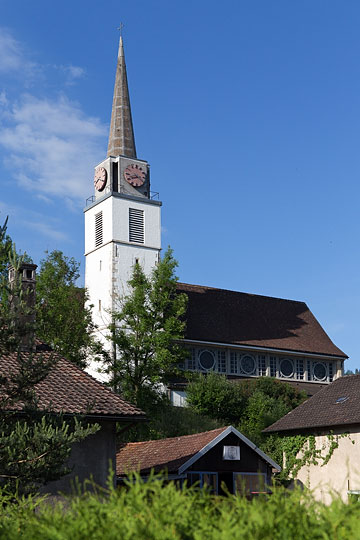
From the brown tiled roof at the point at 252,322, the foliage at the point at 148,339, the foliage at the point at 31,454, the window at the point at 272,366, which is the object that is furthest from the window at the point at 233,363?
the foliage at the point at 31,454

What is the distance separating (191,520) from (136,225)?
5381 cm

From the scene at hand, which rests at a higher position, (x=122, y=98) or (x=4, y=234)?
(x=122, y=98)

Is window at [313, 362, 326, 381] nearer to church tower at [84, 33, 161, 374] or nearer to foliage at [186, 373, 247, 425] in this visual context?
church tower at [84, 33, 161, 374]

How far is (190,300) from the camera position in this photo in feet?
199

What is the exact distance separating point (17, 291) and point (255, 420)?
30132 millimetres

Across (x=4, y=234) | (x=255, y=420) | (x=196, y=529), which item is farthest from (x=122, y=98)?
(x=196, y=529)

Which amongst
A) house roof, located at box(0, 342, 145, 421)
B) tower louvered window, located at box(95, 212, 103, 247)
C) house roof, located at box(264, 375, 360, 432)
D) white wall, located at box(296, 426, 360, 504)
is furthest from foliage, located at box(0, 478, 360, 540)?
tower louvered window, located at box(95, 212, 103, 247)

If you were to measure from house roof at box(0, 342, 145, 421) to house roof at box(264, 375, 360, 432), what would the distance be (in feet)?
35.4

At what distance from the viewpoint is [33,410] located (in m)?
14.9

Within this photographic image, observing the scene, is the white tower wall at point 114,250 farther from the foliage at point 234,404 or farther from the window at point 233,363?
the foliage at point 234,404

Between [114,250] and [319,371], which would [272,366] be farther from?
[114,250]

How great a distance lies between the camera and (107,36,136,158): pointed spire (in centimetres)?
6172

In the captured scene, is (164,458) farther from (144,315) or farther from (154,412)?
(144,315)

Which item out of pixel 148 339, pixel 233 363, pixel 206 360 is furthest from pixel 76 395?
pixel 233 363
